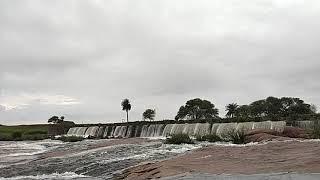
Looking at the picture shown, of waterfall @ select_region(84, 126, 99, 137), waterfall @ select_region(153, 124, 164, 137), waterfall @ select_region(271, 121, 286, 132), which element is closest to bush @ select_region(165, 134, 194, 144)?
waterfall @ select_region(271, 121, 286, 132)

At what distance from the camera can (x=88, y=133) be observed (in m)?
64.9

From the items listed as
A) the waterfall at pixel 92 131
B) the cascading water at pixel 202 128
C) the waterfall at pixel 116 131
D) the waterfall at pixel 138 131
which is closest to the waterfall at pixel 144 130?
the waterfall at pixel 138 131

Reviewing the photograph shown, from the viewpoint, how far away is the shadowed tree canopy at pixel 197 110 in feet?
309

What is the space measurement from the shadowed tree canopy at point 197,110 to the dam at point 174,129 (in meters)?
29.7

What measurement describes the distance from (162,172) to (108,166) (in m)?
6.63

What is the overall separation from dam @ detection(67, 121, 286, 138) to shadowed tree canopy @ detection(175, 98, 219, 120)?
29.7 meters

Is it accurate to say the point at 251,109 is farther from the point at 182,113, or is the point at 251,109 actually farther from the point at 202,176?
the point at 202,176

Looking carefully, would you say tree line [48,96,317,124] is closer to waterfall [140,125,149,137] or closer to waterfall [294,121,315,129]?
waterfall [140,125,149,137]

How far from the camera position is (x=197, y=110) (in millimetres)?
95688

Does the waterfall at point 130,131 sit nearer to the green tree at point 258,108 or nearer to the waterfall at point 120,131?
the waterfall at point 120,131

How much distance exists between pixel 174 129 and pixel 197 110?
154 feet

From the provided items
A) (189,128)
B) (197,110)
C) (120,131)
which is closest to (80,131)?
(120,131)

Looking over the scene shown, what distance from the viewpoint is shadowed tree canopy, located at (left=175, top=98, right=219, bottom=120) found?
309ft

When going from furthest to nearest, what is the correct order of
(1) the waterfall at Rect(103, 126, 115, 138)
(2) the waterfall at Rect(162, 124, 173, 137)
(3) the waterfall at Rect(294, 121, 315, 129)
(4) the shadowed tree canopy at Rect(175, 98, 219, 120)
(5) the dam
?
(4) the shadowed tree canopy at Rect(175, 98, 219, 120), (1) the waterfall at Rect(103, 126, 115, 138), (2) the waterfall at Rect(162, 124, 173, 137), (5) the dam, (3) the waterfall at Rect(294, 121, 315, 129)
